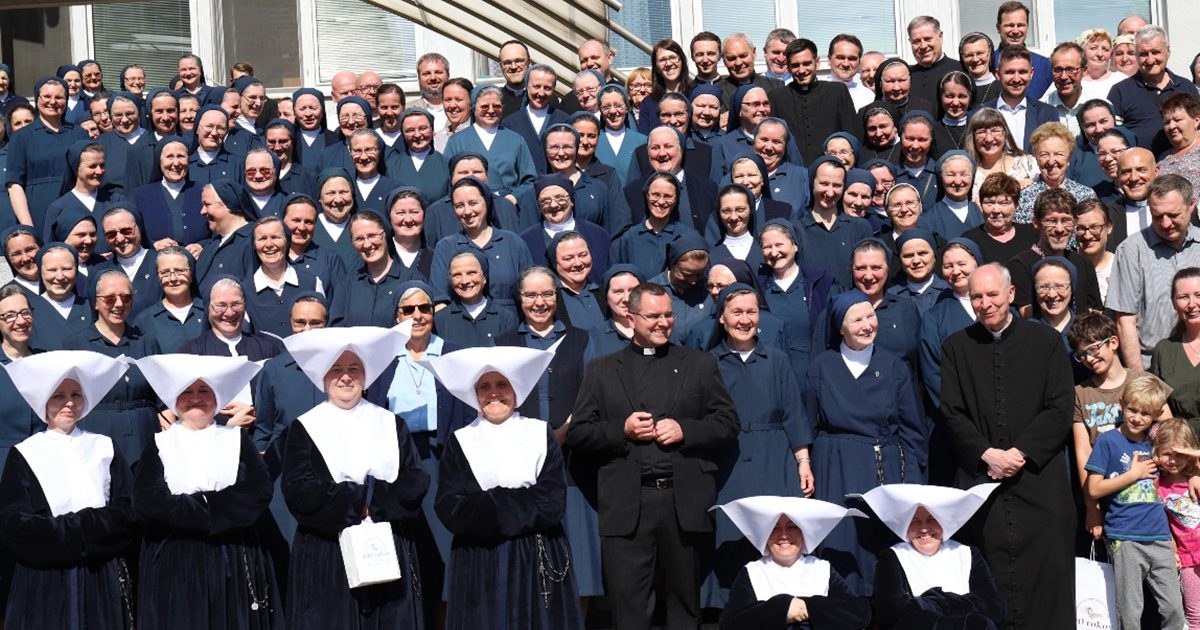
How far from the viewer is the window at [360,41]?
1945 centimetres

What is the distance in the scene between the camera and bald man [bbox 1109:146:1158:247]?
10008 millimetres

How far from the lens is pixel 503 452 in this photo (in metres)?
7.54

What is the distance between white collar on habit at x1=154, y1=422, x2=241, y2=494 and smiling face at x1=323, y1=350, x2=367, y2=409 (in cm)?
51

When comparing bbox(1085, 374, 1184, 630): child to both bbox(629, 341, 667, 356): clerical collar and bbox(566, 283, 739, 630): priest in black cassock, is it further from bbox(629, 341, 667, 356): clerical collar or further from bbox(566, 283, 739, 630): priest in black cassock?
bbox(629, 341, 667, 356): clerical collar

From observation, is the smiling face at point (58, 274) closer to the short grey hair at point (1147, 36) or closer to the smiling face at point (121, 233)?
the smiling face at point (121, 233)

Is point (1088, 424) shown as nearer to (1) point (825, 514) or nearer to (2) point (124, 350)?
(1) point (825, 514)

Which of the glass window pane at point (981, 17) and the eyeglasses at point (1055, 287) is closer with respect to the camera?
the eyeglasses at point (1055, 287)

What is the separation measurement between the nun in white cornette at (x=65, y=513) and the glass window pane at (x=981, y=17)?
13.1 metres

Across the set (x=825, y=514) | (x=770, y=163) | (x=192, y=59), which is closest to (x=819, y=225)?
(x=770, y=163)

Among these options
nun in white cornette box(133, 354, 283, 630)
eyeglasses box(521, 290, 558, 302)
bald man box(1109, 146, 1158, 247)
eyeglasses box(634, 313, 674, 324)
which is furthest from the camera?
bald man box(1109, 146, 1158, 247)

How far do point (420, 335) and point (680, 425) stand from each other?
1.49 meters

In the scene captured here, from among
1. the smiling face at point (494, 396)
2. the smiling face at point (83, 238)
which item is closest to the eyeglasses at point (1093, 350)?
the smiling face at point (494, 396)

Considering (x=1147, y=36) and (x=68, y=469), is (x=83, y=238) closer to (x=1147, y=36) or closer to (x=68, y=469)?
(x=68, y=469)

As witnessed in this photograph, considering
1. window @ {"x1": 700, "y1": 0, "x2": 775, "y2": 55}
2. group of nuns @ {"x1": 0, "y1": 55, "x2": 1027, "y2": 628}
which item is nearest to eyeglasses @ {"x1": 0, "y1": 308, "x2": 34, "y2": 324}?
group of nuns @ {"x1": 0, "y1": 55, "x2": 1027, "y2": 628}
